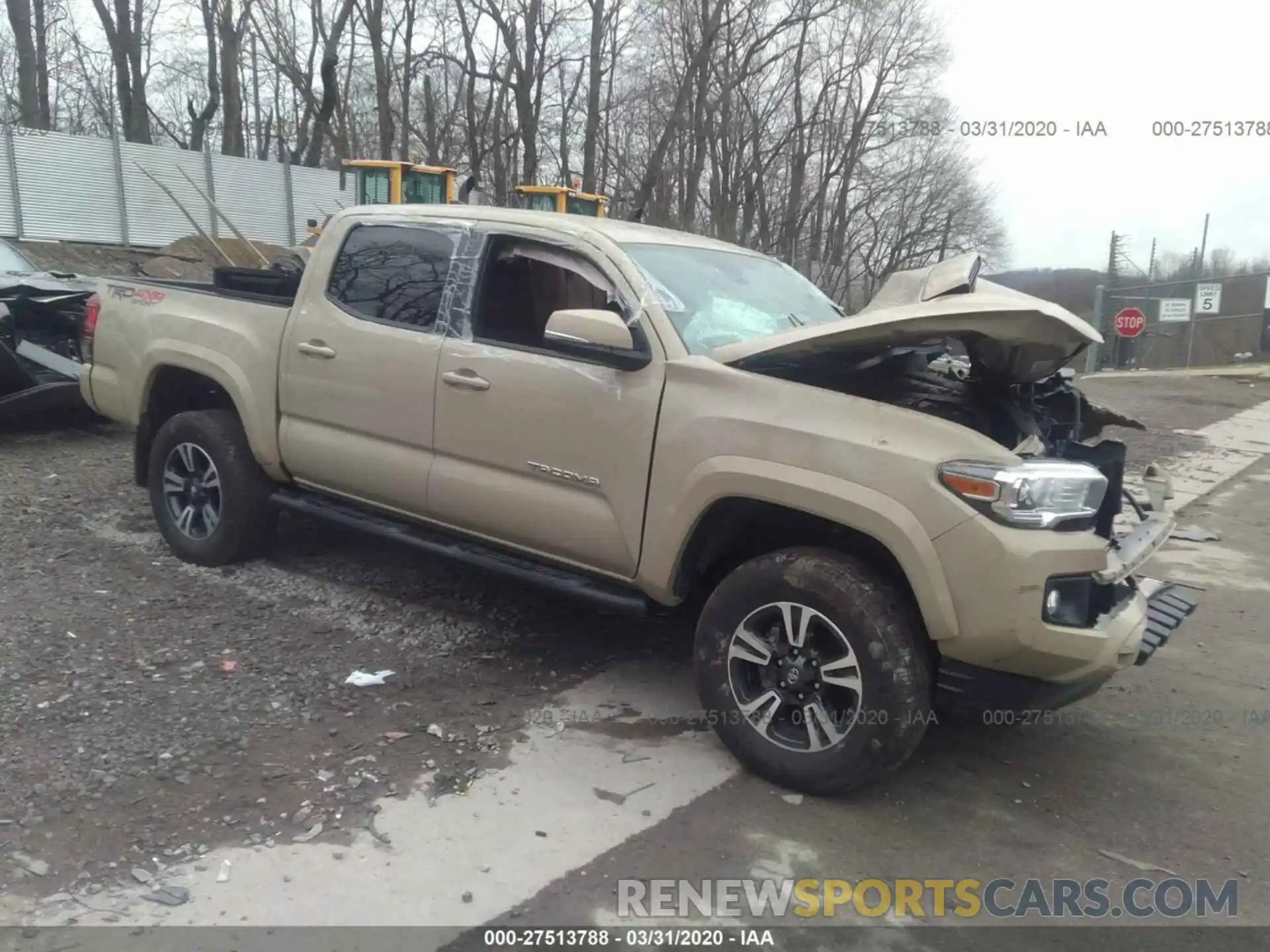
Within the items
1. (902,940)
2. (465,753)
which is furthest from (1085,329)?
(465,753)

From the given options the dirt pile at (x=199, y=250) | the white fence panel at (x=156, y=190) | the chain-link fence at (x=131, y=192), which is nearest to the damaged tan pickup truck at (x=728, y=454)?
the chain-link fence at (x=131, y=192)

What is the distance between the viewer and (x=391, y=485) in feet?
14.9

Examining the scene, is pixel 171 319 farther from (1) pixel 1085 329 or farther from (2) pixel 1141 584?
(2) pixel 1141 584

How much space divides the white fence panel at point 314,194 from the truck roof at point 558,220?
1018 inches

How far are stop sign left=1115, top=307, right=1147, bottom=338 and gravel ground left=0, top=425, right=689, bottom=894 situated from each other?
59.3 feet

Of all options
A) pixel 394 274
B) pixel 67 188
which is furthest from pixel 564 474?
pixel 67 188

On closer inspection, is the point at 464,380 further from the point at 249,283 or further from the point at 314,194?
the point at 314,194

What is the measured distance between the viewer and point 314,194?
99.2ft

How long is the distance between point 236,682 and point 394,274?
75.3 inches

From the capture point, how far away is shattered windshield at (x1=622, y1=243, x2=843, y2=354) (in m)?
3.99

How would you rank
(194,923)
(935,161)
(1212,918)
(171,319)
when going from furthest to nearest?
1. (935,161)
2. (171,319)
3. (1212,918)
4. (194,923)

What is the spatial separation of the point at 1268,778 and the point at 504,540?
307cm

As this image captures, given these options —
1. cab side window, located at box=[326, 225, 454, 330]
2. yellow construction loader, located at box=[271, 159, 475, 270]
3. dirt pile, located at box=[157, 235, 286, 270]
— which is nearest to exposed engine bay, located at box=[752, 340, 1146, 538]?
cab side window, located at box=[326, 225, 454, 330]

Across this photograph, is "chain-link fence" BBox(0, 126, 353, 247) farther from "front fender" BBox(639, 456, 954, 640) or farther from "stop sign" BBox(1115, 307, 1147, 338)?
"front fender" BBox(639, 456, 954, 640)
